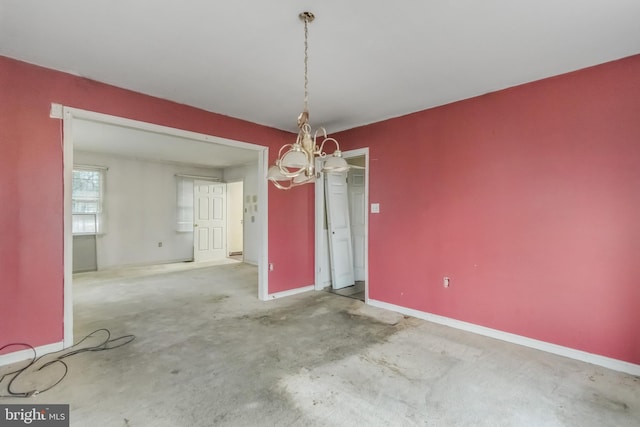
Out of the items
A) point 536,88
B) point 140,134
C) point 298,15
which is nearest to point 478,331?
point 536,88

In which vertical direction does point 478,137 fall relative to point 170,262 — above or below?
above

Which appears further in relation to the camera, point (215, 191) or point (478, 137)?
point (215, 191)

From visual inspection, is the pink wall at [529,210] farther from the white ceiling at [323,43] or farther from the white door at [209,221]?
the white door at [209,221]

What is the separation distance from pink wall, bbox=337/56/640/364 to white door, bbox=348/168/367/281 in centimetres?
150

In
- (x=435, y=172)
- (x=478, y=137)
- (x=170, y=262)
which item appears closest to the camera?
(x=478, y=137)

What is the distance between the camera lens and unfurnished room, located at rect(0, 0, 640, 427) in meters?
1.92

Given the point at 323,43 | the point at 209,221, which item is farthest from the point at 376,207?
A: the point at 209,221

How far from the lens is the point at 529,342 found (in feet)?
9.27

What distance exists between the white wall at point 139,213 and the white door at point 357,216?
14.7 feet

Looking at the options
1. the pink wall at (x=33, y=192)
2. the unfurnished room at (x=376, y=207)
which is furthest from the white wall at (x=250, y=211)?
the pink wall at (x=33, y=192)

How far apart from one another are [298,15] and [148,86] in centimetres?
186

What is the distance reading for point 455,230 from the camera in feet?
10.9

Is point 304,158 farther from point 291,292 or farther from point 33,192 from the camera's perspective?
point 291,292

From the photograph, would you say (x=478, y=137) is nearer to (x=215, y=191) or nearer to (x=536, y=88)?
(x=536, y=88)
